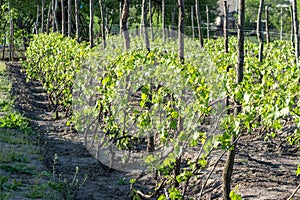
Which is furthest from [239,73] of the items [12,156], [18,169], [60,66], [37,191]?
[60,66]

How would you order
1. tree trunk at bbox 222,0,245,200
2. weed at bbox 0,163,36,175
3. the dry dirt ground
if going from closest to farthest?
tree trunk at bbox 222,0,245,200
the dry dirt ground
weed at bbox 0,163,36,175

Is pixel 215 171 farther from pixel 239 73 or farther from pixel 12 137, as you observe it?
pixel 12 137

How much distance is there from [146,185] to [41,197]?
1771mm

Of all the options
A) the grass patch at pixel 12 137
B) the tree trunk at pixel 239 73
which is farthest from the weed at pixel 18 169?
the tree trunk at pixel 239 73

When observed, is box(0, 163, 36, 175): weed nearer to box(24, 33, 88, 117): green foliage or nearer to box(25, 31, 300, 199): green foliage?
→ box(25, 31, 300, 199): green foliage

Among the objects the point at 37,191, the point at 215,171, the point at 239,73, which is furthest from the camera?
the point at 215,171

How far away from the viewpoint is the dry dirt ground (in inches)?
279

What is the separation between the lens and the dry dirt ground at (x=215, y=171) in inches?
279

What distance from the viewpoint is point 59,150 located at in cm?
985

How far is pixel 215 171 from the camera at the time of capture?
25.6 ft

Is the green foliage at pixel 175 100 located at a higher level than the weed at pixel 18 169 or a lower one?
higher

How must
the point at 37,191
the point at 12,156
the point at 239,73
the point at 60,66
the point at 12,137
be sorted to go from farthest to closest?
the point at 60,66
the point at 12,137
the point at 12,156
the point at 37,191
the point at 239,73

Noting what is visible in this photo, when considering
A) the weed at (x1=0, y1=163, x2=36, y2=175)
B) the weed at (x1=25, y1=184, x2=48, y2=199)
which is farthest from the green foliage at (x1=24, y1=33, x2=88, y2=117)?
the weed at (x1=25, y1=184, x2=48, y2=199)

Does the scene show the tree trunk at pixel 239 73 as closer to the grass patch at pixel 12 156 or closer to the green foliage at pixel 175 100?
the green foliage at pixel 175 100
